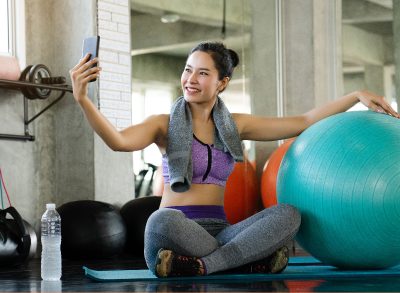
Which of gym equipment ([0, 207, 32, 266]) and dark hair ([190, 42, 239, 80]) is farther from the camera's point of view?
gym equipment ([0, 207, 32, 266])

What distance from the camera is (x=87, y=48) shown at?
2.95m

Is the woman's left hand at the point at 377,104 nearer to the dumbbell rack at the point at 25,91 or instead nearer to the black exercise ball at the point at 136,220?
the black exercise ball at the point at 136,220

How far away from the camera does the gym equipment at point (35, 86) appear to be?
16.7 ft

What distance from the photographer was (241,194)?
19.6ft

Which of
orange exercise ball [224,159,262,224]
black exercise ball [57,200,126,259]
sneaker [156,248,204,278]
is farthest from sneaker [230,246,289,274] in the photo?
orange exercise ball [224,159,262,224]

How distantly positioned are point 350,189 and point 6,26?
3.06 meters

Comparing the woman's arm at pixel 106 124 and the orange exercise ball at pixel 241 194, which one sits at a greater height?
the woman's arm at pixel 106 124

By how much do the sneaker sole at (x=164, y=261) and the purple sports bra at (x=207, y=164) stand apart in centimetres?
41

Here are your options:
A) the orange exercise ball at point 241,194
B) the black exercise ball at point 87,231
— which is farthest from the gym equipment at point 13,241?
the orange exercise ball at point 241,194

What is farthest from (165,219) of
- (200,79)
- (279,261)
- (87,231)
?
(87,231)

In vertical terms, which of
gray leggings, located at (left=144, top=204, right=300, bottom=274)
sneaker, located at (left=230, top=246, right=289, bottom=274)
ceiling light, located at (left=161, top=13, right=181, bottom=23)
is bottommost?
sneaker, located at (left=230, top=246, right=289, bottom=274)

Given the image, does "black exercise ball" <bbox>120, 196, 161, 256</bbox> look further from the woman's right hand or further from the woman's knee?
the woman's right hand

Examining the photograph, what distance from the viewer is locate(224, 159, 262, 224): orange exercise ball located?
580cm

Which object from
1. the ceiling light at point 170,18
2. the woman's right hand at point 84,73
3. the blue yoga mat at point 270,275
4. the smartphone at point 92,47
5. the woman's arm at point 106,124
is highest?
the ceiling light at point 170,18
